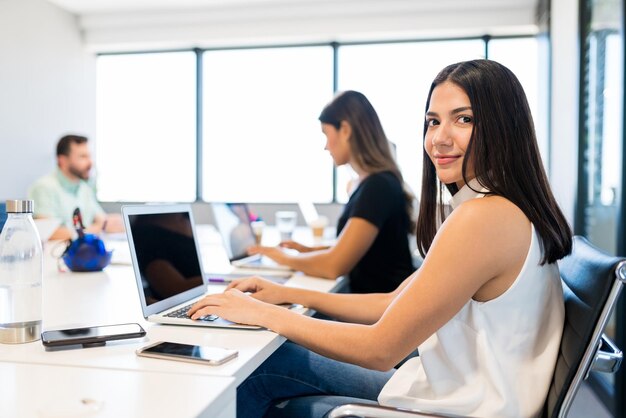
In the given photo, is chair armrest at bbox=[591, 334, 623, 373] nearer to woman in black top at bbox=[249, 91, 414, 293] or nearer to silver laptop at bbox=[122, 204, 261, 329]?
silver laptop at bbox=[122, 204, 261, 329]

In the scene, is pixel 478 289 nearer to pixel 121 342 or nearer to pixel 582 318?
pixel 582 318

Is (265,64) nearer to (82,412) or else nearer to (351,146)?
(351,146)

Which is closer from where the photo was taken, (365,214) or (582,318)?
(582,318)

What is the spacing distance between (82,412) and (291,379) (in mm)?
615

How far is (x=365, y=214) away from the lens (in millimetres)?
1902

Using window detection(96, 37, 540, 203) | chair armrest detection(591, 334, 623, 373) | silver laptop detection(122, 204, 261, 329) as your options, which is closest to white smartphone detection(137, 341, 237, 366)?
silver laptop detection(122, 204, 261, 329)

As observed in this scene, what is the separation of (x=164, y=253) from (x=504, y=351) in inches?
31.0

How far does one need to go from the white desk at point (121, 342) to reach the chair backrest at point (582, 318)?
0.49 meters

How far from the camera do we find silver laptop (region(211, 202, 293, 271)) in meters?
2.11

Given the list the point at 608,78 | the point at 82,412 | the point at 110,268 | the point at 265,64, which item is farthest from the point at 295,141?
the point at 82,412

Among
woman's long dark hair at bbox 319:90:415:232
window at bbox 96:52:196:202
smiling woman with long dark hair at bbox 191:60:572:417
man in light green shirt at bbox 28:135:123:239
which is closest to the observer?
smiling woman with long dark hair at bbox 191:60:572:417

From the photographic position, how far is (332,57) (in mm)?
5316

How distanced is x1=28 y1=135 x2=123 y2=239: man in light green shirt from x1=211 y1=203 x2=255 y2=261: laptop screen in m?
1.73

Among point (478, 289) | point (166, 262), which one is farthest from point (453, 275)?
point (166, 262)
